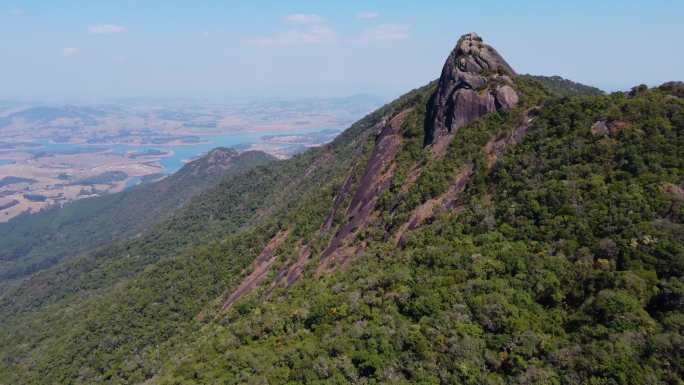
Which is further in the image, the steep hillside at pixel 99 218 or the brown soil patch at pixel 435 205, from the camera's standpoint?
the steep hillside at pixel 99 218

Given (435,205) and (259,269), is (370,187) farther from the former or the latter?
(259,269)

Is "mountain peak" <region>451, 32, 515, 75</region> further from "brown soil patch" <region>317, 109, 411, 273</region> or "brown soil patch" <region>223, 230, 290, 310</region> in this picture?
"brown soil patch" <region>223, 230, 290, 310</region>

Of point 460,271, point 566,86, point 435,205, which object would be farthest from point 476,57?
point 566,86

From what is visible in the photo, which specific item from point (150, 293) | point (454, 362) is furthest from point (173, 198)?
point (454, 362)

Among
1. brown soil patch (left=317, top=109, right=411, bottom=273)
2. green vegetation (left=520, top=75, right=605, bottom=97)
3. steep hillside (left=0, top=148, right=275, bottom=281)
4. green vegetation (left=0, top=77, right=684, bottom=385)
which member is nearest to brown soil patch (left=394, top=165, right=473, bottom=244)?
green vegetation (left=0, top=77, right=684, bottom=385)

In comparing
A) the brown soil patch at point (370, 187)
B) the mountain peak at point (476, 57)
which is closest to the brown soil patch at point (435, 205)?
the brown soil patch at point (370, 187)

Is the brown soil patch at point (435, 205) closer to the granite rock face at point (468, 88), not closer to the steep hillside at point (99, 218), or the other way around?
the granite rock face at point (468, 88)
